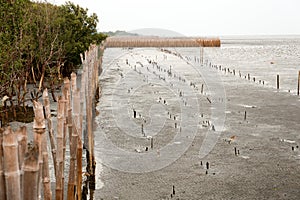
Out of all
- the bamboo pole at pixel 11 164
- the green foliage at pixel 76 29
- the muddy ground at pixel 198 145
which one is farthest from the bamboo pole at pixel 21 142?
the green foliage at pixel 76 29

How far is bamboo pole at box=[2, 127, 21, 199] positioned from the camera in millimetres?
2604

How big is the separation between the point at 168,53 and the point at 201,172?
3731cm

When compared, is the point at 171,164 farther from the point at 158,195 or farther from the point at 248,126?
the point at 248,126

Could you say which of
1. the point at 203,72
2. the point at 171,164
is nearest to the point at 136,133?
the point at 171,164

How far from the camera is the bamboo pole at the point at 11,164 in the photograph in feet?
8.54

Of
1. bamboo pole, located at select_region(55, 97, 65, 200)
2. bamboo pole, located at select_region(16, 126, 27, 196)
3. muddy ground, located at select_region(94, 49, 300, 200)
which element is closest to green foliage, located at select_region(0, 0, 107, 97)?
muddy ground, located at select_region(94, 49, 300, 200)

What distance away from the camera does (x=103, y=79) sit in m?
22.7

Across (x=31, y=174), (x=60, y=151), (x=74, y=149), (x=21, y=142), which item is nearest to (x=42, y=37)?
(x=74, y=149)

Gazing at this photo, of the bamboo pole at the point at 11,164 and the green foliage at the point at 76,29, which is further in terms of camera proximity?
the green foliage at the point at 76,29

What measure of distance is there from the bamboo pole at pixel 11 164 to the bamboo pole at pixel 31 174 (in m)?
0.06

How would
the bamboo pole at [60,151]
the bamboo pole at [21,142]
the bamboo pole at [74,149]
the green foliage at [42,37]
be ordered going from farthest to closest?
1. the green foliage at [42,37]
2. the bamboo pole at [74,149]
3. the bamboo pole at [60,151]
4. the bamboo pole at [21,142]

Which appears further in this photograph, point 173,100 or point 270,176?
point 173,100

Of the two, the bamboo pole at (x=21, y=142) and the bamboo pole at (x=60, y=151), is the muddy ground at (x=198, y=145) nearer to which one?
the bamboo pole at (x=60, y=151)

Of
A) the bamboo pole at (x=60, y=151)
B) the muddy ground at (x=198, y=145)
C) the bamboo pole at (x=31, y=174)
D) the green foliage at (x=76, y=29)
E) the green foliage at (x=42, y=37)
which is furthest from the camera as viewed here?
the green foliage at (x=76, y=29)
